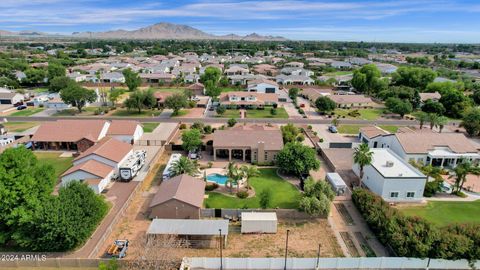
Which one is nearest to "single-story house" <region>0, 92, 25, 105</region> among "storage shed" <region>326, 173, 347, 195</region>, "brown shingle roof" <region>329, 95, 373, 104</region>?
"brown shingle roof" <region>329, 95, 373, 104</region>

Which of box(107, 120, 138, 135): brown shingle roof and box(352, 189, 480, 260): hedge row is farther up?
box(107, 120, 138, 135): brown shingle roof

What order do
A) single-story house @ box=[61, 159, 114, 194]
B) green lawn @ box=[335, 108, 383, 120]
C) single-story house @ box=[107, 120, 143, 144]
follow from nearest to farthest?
single-story house @ box=[61, 159, 114, 194], single-story house @ box=[107, 120, 143, 144], green lawn @ box=[335, 108, 383, 120]

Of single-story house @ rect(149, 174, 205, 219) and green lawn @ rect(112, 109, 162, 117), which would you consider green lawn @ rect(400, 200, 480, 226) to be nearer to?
single-story house @ rect(149, 174, 205, 219)

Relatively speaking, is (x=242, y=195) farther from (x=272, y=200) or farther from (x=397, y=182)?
(x=397, y=182)

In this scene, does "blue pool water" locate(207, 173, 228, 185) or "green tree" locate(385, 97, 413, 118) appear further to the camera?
"green tree" locate(385, 97, 413, 118)

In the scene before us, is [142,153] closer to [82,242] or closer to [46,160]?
[46,160]

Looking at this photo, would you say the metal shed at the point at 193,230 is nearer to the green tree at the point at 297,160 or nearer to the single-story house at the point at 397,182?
the green tree at the point at 297,160

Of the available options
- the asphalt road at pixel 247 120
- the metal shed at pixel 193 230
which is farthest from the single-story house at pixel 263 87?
the metal shed at pixel 193 230
